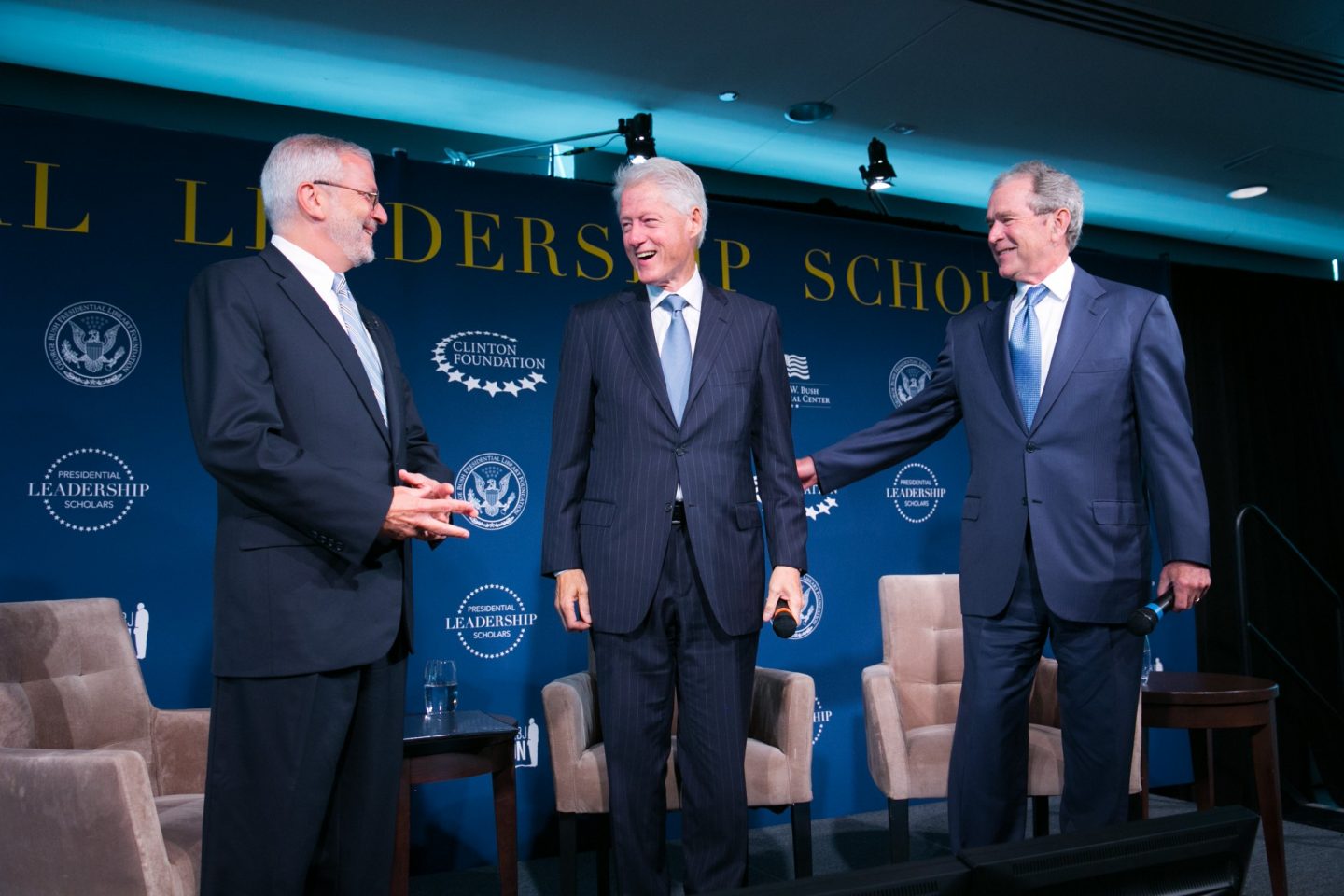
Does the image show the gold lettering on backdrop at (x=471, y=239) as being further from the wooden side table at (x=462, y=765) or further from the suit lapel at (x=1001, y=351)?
the suit lapel at (x=1001, y=351)

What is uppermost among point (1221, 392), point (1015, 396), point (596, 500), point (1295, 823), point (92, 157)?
point (92, 157)

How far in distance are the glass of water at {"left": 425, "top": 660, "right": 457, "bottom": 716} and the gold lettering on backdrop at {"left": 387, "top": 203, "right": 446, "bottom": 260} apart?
156 cm

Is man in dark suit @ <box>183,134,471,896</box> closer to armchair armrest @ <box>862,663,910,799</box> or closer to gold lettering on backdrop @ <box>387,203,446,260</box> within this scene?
armchair armrest @ <box>862,663,910,799</box>

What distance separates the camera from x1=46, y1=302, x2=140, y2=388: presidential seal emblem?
134 inches

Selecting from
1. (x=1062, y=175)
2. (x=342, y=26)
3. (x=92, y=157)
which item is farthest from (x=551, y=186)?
(x=1062, y=175)

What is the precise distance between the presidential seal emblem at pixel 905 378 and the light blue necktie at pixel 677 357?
8.78ft

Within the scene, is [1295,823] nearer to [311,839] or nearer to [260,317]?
[311,839]

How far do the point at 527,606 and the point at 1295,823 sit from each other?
3303mm

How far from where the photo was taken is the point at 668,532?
2115 millimetres

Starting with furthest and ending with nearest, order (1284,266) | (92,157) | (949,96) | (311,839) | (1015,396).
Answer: (1284,266) → (949,96) → (92,157) → (1015,396) → (311,839)

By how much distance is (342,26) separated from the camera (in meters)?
3.84

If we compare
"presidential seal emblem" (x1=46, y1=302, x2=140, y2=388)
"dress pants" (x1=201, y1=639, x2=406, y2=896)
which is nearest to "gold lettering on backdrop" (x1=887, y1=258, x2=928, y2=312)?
"presidential seal emblem" (x1=46, y1=302, x2=140, y2=388)

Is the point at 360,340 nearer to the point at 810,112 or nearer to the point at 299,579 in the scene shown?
the point at 299,579

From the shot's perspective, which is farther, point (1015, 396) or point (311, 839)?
point (1015, 396)
